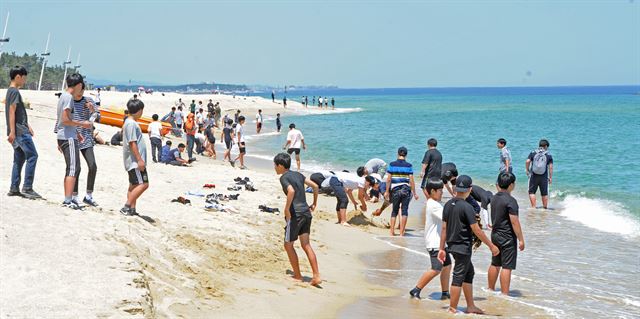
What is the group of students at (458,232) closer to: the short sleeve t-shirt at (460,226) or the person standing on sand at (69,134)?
the short sleeve t-shirt at (460,226)

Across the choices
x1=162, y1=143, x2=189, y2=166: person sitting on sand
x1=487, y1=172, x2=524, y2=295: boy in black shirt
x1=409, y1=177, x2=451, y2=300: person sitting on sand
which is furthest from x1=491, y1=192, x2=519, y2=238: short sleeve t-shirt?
x1=162, y1=143, x2=189, y2=166: person sitting on sand

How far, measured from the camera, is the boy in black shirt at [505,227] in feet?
28.9

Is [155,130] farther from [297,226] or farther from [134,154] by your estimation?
[297,226]

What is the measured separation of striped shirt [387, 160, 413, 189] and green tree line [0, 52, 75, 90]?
5820cm

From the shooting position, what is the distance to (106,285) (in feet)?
20.7

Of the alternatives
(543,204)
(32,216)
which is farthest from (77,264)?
(543,204)

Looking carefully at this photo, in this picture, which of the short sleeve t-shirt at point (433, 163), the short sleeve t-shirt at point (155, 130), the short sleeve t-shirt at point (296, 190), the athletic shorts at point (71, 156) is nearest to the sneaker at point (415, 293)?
the short sleeve t-shirt at point (296, 190)

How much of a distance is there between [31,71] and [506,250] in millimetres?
82130

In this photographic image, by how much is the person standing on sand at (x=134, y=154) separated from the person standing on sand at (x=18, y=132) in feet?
3.88

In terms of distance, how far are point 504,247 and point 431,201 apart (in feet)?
4.14

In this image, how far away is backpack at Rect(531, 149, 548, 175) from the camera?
16484 mm

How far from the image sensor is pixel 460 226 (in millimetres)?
7938

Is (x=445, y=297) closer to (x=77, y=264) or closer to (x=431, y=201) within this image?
(x=431, y=201)

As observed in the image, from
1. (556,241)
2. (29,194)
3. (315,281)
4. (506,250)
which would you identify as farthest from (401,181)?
(29,194)
